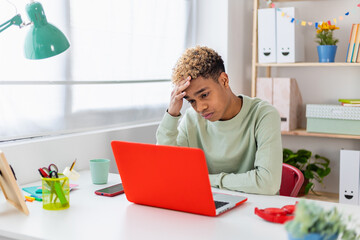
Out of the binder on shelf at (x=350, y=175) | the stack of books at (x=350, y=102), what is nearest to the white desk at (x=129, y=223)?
the binder on shelf at (x=350, y=175)

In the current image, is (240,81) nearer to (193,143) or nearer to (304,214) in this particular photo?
(193,143)

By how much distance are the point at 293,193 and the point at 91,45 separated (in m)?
1.24

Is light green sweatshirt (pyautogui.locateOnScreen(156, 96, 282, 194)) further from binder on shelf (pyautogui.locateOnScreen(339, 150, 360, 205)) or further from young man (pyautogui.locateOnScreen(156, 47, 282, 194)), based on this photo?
binder on shelf (pyautogui.locateOnScreen(339, 150, 360, 205))

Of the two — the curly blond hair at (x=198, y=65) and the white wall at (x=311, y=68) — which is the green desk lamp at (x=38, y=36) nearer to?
the curly blond hair at (x=198, y=65)

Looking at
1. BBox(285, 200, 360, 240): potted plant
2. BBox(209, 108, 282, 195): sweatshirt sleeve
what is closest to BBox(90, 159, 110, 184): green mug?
BBox(209, 108, 282, 195): sweatshirt sleeve

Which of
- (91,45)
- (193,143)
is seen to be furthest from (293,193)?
(91,45)

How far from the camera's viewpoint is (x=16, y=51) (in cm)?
193

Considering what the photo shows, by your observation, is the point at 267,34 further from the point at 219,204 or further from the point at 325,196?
the point at 219,204

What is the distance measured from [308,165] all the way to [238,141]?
4.77ft

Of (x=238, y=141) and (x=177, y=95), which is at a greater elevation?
(x=177, y=95)

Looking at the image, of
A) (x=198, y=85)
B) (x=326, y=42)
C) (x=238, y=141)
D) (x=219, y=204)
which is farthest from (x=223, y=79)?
(x=326, y=42)

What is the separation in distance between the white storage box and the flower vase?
31 cm

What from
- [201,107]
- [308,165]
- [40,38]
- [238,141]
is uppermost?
[40,38]

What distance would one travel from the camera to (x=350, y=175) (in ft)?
9.34
